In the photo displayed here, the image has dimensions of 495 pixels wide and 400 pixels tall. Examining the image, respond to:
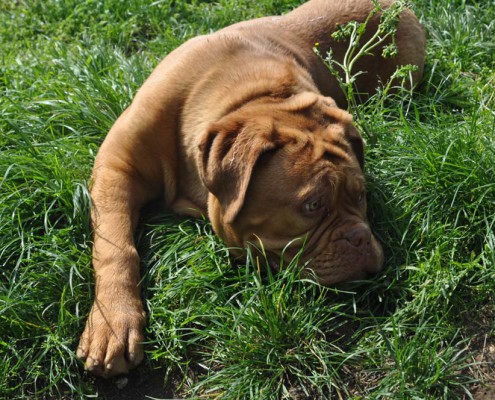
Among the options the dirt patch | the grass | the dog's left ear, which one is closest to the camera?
the grass

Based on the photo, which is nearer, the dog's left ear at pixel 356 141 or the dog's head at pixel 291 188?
the dog's head at pixel 291 188

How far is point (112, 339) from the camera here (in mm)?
4195

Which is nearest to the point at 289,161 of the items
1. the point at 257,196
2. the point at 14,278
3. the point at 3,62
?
the point at 257,196

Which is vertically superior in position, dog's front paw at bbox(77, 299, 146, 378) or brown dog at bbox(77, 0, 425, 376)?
brown dog at bbox(77, 0, 425, 376)

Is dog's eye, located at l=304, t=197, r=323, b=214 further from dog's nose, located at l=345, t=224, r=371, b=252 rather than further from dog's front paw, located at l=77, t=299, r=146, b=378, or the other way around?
dog's front paw, located at l=77, t=299, r=146, b=378

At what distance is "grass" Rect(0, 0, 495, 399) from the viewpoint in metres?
4.11

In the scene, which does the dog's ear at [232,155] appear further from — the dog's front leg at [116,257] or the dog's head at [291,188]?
the dog's front leg at [116,257]

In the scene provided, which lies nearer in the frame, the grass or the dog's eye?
the grass

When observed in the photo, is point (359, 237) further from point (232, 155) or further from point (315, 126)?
point (232, 155)

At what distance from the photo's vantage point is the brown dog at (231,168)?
4246 mm

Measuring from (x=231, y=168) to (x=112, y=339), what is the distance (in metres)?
1.06

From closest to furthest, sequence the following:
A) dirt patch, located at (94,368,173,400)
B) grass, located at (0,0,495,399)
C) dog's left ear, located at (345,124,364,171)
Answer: grass, located at (0,0,495,399) → dirt patch, located at (94,368,173,400) → dog's left ear, located at (345,124,364,171)

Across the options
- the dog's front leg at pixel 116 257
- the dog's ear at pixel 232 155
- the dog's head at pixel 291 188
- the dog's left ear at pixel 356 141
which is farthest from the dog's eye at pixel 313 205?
the dog's front leg at pixel 116 257

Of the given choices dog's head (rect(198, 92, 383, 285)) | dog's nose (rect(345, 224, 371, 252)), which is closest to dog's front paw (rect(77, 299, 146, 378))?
dog's head (rect(198, 92, 383, 285))
